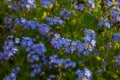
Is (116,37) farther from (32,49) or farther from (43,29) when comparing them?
(32,49)

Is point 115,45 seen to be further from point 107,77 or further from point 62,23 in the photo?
point 62,23

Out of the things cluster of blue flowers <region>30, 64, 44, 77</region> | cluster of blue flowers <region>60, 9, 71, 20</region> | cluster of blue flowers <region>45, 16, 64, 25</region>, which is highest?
cluster of blue flowers <region>60, 9, 71, 20</region>

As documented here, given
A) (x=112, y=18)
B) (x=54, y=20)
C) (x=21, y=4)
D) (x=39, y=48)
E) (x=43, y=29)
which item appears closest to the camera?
(x=39, y=48)

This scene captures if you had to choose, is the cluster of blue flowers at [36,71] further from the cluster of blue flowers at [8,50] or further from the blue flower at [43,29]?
the blue flower at [43,29]

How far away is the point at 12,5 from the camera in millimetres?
4430

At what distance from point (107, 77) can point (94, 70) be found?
18 cm

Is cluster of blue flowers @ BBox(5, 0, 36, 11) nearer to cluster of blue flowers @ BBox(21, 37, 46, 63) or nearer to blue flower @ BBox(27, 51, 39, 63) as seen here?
cluster of blue flowers @ BBox(21, 37, 46, 63)

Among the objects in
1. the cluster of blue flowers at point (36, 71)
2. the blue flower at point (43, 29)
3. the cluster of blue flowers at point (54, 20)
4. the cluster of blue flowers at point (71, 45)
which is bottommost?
the cluster of blue flowers at point (36, 71)

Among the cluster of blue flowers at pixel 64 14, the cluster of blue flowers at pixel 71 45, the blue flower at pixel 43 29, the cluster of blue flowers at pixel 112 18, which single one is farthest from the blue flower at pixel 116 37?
the blue flower at pixel 43 29

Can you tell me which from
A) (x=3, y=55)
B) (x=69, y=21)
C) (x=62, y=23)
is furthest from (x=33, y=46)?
(x=69, y=21)

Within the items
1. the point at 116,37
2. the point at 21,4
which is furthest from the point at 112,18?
the point at 21,4

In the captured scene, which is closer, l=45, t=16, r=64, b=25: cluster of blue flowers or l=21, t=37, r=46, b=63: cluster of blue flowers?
l=21, t=37, r=46, b=63: cluster of blue flowers

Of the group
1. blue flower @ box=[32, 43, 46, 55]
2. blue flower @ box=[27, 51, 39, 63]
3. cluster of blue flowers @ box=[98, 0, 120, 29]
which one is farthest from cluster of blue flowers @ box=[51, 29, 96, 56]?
cluster of blue flowers @ box=[98, 0, 120, 29]

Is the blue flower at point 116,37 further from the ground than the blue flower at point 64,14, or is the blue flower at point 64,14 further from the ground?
the blue flower at point 64,14
